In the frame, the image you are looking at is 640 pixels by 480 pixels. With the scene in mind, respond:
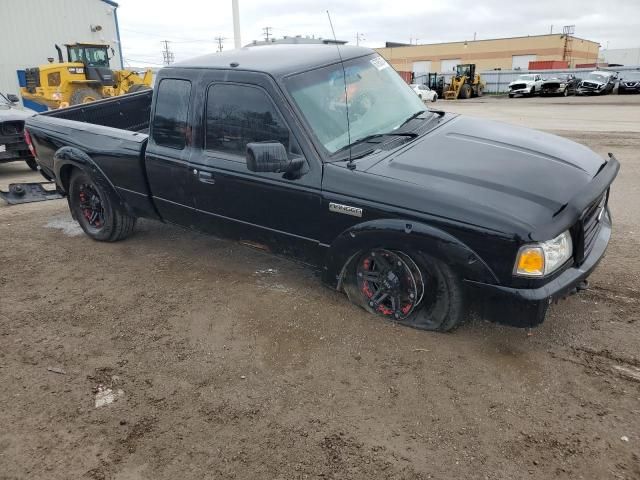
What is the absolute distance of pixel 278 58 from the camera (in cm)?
386

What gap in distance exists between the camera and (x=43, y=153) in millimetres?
5602

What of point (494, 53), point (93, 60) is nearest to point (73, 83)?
point (93, 60)

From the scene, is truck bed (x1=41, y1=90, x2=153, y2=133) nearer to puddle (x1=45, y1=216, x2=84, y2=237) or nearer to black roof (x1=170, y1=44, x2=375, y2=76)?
puddle (x1=45, y1=216, x2=84, y2=237)

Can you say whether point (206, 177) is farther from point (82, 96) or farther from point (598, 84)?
point (598, 84)

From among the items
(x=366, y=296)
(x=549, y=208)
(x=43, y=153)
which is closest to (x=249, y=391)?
(x=366, y=296)

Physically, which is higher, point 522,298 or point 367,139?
point 367,139

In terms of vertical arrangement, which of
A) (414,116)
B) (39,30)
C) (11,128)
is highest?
(39,30)

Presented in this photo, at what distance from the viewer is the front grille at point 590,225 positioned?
3.08m

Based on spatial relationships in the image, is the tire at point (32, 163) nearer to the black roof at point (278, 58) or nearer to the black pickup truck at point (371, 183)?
the black pickup truck at point (371, 183)

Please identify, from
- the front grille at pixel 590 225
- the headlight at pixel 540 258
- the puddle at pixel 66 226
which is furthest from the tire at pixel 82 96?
the headlight at pixel 540 258

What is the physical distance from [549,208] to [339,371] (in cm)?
161

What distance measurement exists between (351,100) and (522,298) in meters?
1.92

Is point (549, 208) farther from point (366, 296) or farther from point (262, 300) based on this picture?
point (262, 300)

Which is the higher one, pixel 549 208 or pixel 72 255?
pixel 549 208
